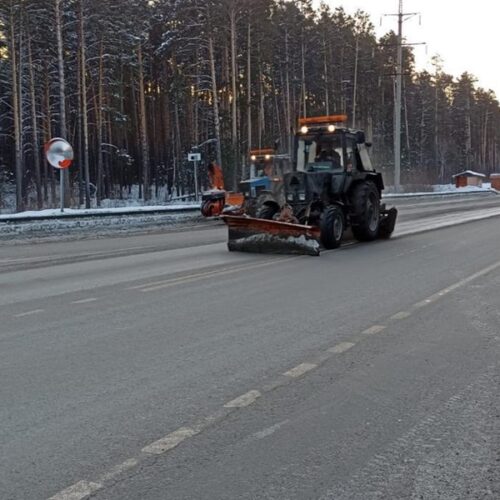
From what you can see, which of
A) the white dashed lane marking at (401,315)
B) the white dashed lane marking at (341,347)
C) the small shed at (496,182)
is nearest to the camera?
the white dashed lane marking at (341,347)

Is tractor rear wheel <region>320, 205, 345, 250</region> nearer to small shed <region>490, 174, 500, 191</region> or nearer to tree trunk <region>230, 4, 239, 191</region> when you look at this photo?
tree trunk <region>230, 4, 239, 191</region>

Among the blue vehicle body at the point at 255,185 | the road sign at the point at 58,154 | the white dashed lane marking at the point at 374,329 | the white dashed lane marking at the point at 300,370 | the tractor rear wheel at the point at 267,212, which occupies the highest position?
the road sign at the point at 58,154

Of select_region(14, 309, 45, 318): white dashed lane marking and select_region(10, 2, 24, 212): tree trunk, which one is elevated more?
select_region(10, 2, 24, 212): tree trunk

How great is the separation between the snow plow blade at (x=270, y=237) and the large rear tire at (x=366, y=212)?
1904 mm

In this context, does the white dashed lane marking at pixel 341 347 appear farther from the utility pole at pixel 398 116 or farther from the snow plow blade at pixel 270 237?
the utility pole at pixel 398 116

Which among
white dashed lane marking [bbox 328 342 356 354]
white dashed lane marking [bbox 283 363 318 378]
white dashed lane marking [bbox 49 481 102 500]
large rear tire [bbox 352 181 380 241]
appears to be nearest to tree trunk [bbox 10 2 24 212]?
large rear tire [bbox 352 181 380 241]

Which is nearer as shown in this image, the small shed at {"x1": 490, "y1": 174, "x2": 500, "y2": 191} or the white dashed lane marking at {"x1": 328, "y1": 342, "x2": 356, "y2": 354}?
the white dashed lane marking at {"x1": 328, "y1": 342, "x2": 356, "y2": 354}

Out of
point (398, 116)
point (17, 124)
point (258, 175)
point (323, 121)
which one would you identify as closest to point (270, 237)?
point (323, 121)

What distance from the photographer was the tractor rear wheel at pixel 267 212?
547 inches

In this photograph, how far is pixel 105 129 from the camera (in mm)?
51625

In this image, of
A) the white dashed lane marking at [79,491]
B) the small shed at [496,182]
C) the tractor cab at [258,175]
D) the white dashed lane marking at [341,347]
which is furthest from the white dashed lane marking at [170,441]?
the small shed at [496,182]

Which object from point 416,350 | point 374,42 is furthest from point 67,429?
point 374,42

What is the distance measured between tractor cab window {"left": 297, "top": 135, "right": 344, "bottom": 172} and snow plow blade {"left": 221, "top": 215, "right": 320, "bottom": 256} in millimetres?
2155

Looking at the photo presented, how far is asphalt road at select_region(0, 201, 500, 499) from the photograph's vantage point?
323cm
